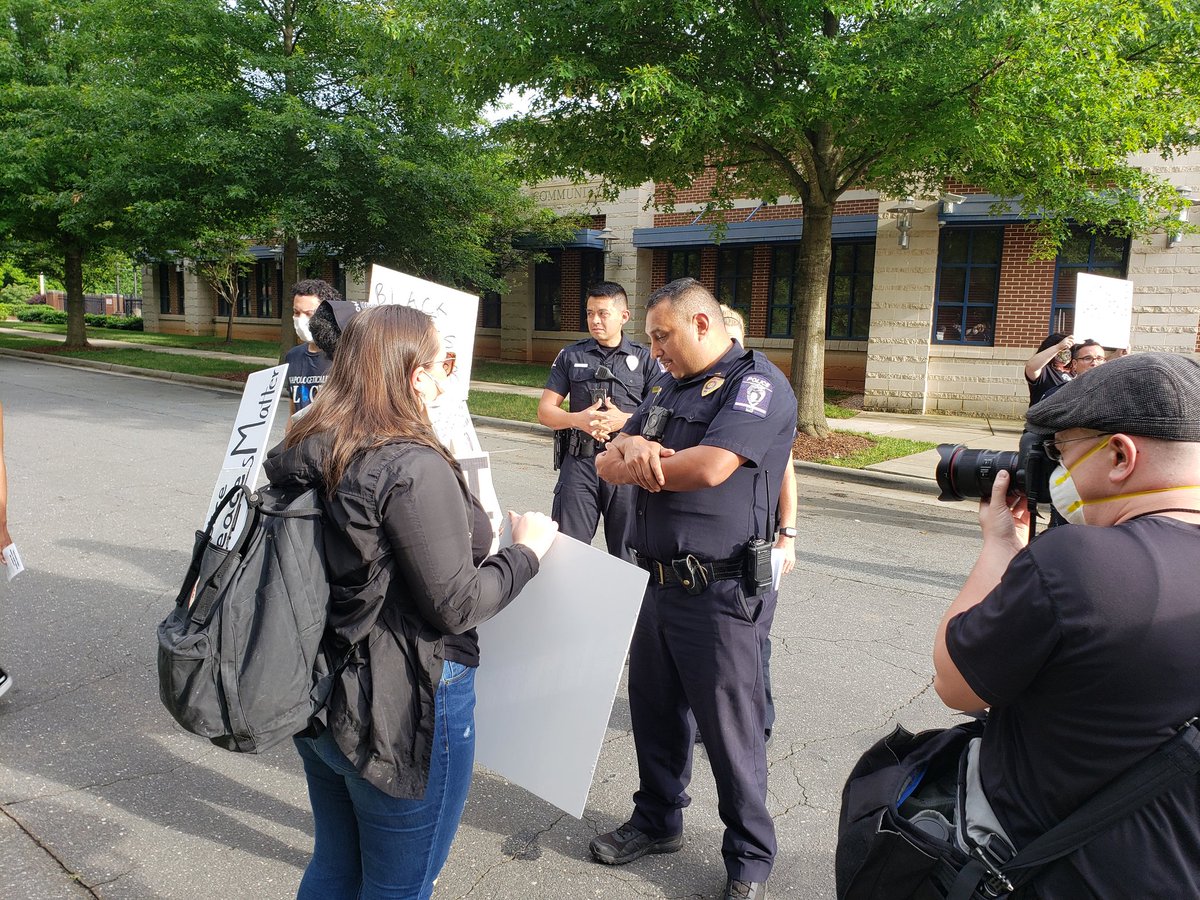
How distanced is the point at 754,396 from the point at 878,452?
359 inches

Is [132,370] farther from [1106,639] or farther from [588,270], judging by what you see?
[1106,639]

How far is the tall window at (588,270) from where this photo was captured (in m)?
22.2

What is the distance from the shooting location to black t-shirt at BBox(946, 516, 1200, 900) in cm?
123

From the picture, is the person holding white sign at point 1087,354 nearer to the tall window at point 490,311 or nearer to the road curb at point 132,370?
the road curb at point 132,370

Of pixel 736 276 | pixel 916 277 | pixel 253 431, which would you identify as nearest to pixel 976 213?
pixel 916 277

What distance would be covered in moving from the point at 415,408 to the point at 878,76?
318 inches

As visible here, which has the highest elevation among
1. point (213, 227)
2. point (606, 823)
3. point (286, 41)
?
point (286, 41)

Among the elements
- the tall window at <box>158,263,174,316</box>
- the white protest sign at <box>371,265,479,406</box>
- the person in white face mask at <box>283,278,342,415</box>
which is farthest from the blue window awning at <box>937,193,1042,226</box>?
the tall window at <box>158,263,174,316</box>

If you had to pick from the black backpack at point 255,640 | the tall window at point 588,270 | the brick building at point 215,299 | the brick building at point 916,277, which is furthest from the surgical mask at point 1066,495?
the brick building at point 215,299

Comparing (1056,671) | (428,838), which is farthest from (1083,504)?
(428,838)

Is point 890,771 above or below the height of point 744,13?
below

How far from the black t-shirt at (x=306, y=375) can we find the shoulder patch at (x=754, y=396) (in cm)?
261

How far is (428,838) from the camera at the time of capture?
1.89 meters

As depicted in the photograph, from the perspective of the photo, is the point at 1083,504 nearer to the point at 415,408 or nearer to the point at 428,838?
the point at 415,408
